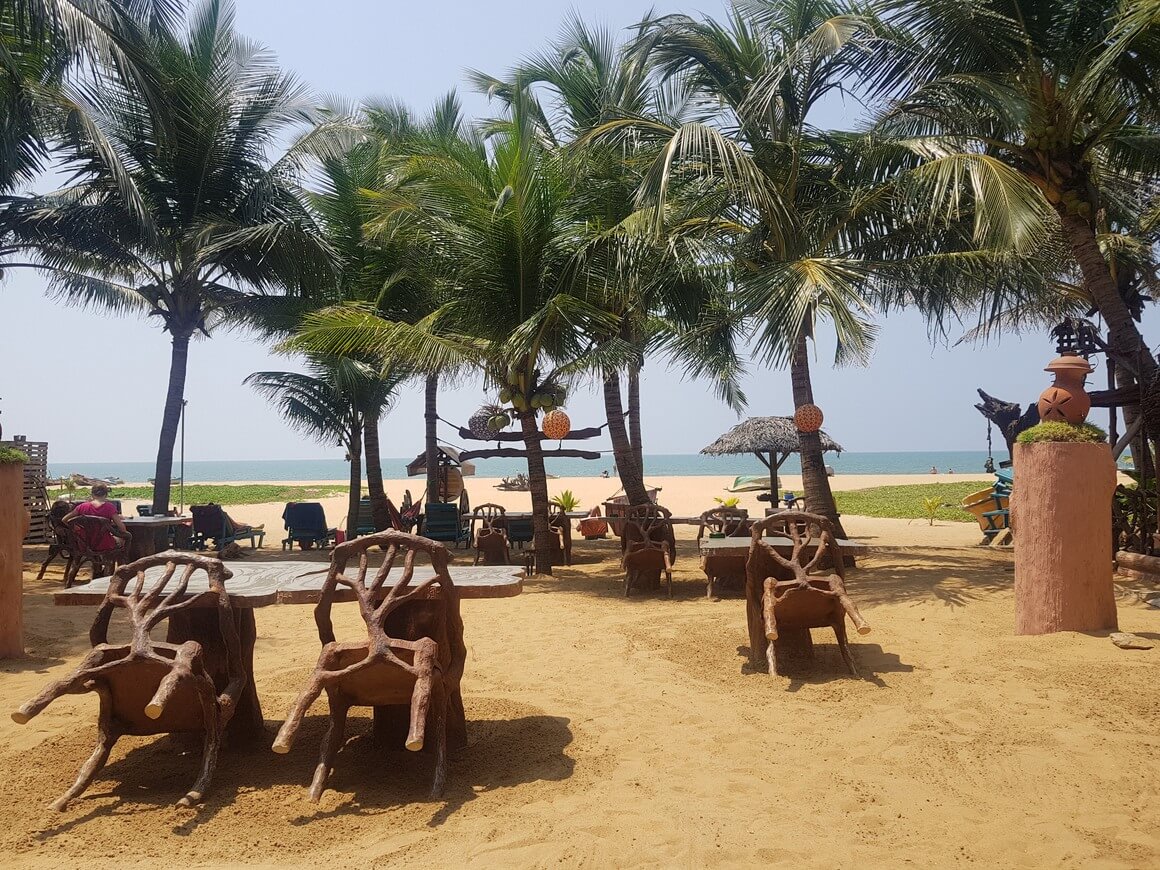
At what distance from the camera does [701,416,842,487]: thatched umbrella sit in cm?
1538

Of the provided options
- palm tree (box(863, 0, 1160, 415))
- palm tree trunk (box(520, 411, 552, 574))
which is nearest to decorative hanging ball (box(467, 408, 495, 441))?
palm tree trunk (box(520, 411, 552, 574))

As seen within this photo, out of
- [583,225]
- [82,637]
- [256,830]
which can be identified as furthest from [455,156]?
[256,830]

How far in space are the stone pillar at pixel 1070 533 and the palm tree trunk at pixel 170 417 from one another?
39.1ft

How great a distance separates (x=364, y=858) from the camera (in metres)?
2.75

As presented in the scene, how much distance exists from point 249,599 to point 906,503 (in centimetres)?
2384

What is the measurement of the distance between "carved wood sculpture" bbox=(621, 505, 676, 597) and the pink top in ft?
18.9

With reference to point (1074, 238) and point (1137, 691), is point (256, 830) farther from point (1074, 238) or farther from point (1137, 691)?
point (1074, 238)

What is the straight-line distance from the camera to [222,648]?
12.6 feet

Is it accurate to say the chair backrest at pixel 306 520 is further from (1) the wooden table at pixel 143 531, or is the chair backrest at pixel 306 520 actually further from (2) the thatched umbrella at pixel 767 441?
(2) the thatched umbrella at pixel 767 441

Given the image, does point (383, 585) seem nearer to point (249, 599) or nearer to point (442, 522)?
point (249, 599)

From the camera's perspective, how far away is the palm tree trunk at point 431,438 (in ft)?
51.6

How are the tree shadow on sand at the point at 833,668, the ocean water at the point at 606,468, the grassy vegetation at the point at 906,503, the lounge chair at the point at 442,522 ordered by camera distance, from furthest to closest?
the ocean water at the point at 606,468
the grassy vegetation at the point at 906,503
the lounge chair at the point at 442,522
the tree shadow on sand at the point at 833,668

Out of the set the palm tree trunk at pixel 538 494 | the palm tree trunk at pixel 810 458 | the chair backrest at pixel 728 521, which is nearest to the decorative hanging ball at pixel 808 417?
the palm tree trunk at pixel 810 458

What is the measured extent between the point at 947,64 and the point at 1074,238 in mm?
2252
